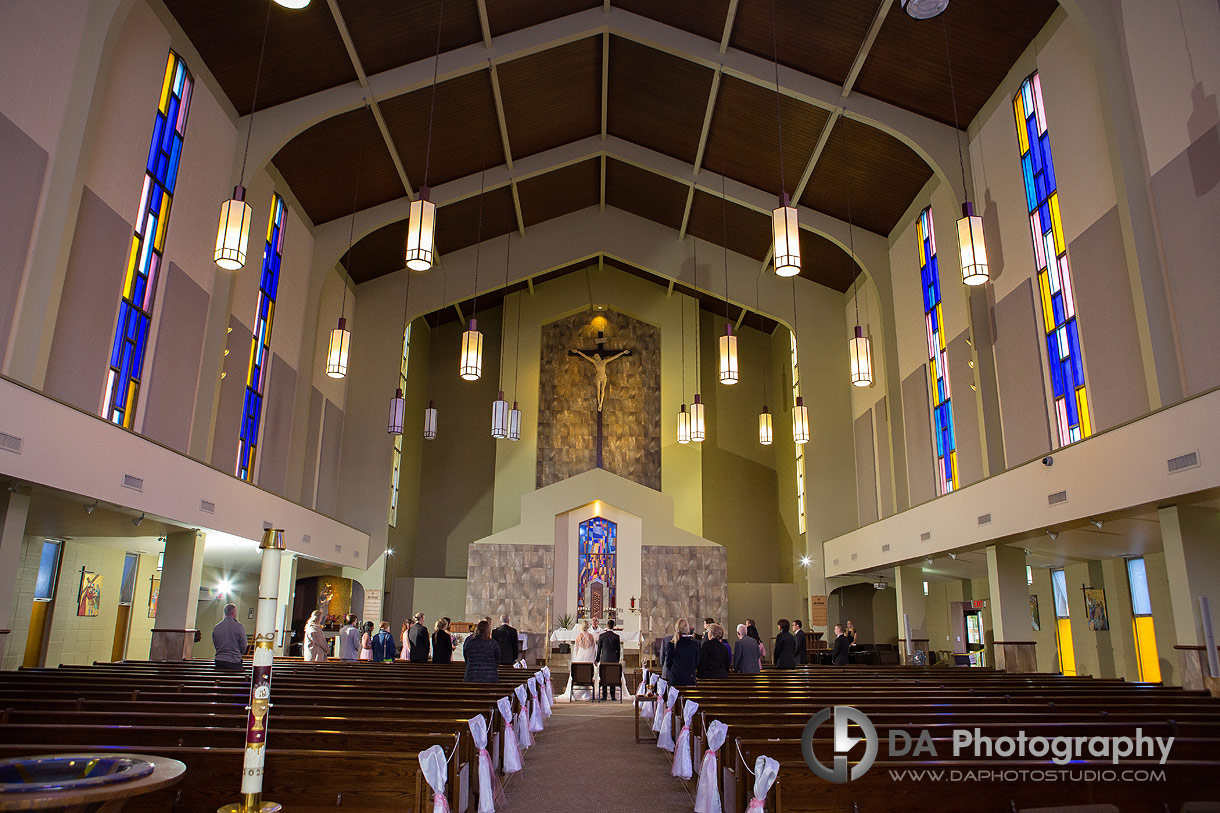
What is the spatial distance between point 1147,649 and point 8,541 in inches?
548

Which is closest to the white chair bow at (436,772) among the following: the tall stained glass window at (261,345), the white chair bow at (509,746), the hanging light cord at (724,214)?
the white chair bow at (509,746)

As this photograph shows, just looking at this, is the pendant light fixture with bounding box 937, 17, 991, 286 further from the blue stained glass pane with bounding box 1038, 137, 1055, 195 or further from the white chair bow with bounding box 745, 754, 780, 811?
the white chair bow with bounding box 745, 754, 780, 811

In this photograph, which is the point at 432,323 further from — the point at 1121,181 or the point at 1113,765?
the point at 1113,765

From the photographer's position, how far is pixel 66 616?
40.1 ft

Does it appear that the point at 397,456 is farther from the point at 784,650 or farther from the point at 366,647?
the point at 784,650

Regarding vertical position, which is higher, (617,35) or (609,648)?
(617,35)

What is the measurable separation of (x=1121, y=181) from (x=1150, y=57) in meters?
1.28

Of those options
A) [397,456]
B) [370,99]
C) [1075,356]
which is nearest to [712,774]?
[1075,356]

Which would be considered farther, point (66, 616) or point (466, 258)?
point (466, 258)

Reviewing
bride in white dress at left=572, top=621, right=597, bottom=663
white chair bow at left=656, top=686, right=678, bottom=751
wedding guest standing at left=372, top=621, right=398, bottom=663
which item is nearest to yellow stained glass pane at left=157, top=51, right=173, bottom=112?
wedding guest standing at left=372, top=621, right=398, bottom=663

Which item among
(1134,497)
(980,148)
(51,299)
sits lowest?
(1134,497)

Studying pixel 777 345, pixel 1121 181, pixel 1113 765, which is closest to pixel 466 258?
pixel 777 345

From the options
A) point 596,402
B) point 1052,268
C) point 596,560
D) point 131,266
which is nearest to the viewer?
point 131,266

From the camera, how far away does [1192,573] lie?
753 cm
